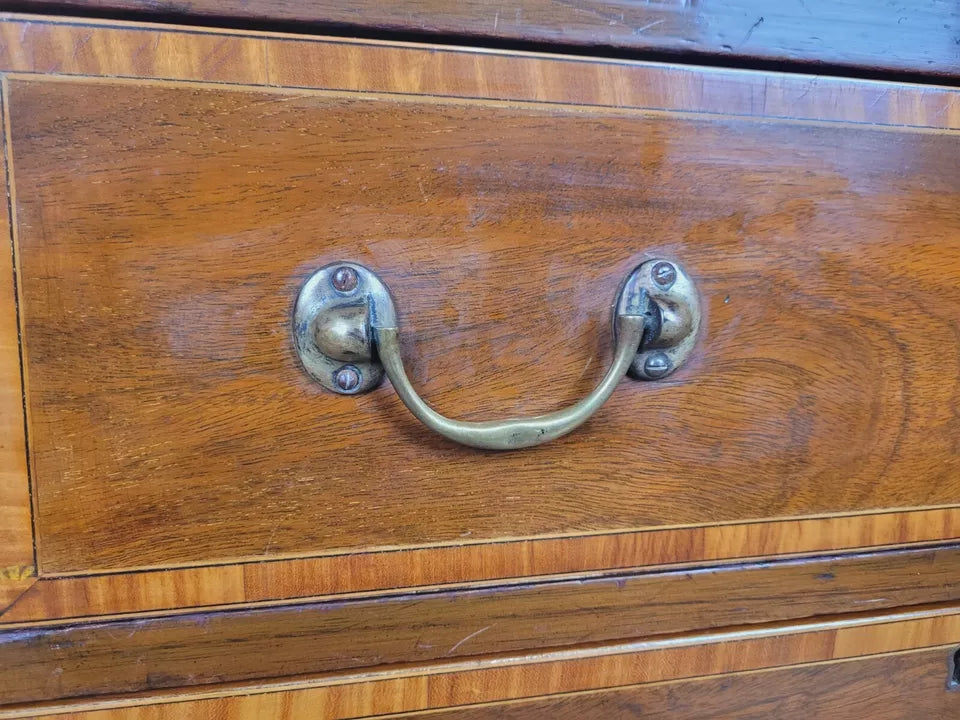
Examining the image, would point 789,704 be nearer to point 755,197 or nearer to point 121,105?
point 755,197

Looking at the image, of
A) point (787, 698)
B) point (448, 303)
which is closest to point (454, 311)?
point (448, 303)

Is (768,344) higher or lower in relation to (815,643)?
higher

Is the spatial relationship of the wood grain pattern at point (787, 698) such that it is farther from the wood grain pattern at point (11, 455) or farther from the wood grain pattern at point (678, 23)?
the wood grain pattern at point (678, 23)

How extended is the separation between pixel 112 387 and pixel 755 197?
0.84 feet

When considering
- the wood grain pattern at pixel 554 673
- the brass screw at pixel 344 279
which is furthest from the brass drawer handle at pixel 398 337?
the wood grain pattern at pixel 554 673

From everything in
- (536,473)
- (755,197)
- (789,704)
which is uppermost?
(755,197)

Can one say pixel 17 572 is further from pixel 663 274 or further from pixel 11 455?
pixel 663 274

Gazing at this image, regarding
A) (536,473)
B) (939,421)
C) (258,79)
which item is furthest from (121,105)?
(939,421)

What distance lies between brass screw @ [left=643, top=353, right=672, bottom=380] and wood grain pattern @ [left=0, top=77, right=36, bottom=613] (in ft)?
0.76

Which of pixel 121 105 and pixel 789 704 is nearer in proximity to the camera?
pixel 121 105

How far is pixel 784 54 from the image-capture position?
28cm

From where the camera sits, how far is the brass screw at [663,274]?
11.2 inches

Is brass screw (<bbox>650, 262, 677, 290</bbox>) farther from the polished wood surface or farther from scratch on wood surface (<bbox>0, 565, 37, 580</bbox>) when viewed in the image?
scratch on wood surface (<bbox>0, 565, 37, 580</bbox>)

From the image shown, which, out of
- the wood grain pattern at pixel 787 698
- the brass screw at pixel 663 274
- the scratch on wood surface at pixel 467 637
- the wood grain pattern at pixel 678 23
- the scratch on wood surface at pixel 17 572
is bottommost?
the wood grain pattern at pixel 787 698
